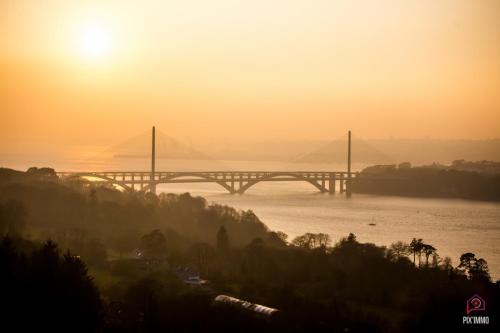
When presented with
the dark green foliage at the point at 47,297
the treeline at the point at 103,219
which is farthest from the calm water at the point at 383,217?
the dark green foliage at the point at 47,297

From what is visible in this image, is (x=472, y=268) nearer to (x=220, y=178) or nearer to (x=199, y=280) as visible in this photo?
(x=199, y=280)

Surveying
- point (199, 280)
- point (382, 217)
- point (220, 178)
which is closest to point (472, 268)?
point (199, 280)

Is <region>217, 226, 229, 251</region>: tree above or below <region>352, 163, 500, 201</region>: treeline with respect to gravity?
below

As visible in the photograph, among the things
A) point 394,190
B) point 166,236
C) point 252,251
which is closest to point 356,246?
point 252,251

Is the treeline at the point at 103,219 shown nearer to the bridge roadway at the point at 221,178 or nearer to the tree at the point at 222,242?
the tree at the point at 222,242

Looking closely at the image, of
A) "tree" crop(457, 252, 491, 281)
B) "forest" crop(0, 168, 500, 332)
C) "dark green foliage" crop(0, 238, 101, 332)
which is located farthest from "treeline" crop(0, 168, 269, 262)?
"tree" crop(457, 252, 491, 281)

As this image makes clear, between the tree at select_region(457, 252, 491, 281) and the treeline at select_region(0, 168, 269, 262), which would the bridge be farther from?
the tree at select_region(457, 252, 491, 281)

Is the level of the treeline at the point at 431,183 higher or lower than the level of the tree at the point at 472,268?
higher
